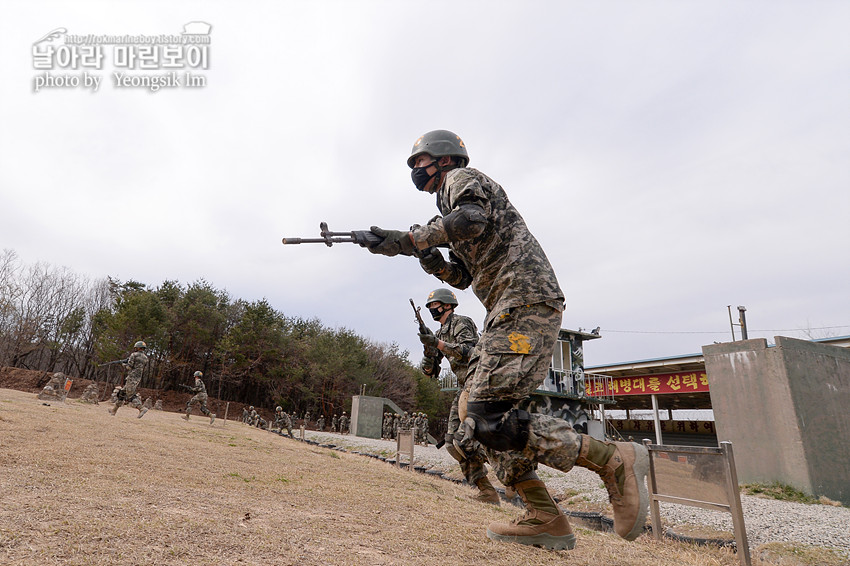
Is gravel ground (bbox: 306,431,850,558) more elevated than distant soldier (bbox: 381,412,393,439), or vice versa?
gravel ground (bbox: 306,431,850,558)

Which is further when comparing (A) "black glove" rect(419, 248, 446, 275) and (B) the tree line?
(B) the tree line

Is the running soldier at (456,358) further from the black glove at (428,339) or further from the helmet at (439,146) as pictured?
the helmet at (439,146)

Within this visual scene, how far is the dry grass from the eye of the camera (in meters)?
1.80

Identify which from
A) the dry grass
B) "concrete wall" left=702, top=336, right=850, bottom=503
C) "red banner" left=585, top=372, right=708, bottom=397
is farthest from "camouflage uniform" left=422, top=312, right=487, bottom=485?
"red banner" left=585, top=372, right=708, bottom=397

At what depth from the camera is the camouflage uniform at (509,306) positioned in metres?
2.38

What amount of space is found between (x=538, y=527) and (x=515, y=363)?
3.24 ft

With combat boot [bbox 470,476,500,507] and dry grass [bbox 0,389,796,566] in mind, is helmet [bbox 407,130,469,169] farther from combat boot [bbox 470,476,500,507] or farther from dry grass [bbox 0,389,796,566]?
combat boot [bbox 470,476,500,507]

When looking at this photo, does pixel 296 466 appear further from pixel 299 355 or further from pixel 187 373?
pixel 187 373

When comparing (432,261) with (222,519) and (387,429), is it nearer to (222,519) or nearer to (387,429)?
(222,519)

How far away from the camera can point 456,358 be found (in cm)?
547

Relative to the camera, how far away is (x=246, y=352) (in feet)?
113

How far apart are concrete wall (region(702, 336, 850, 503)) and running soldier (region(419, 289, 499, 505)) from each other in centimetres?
486

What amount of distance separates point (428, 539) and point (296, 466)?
340cm

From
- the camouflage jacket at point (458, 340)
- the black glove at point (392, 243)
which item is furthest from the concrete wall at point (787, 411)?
the black glove at point (392, 243)
